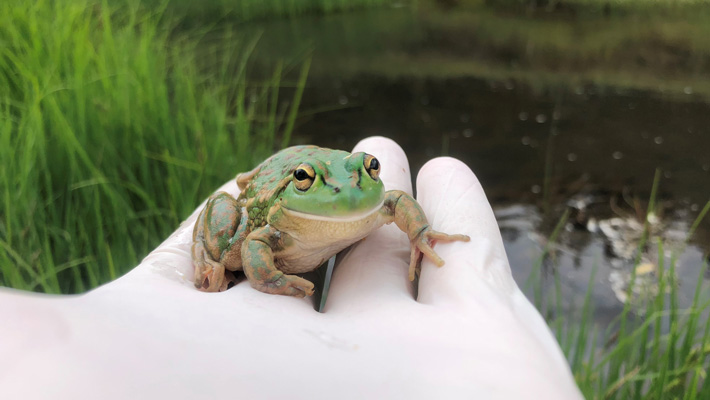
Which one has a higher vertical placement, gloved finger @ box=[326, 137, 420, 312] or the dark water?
gloved finger @ box=[326, 137, 420, 312]

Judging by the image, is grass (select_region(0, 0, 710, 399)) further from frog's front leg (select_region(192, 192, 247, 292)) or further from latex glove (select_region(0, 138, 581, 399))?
latex glove (select_region(0, 138, 581, 399))

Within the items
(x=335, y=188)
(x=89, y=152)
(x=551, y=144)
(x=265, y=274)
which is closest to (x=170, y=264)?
(x=265, y=274)

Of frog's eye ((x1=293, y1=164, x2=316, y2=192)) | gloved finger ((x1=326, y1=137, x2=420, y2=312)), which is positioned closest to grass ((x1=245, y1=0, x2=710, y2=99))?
gloved finger ((x1=326, y1=137, x2=420, y2=312))

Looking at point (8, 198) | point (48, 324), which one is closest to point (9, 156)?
point (8, 198)

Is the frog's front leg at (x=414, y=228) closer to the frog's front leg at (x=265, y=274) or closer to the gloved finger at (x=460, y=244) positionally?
the gloved finger at (x=460, y=244)

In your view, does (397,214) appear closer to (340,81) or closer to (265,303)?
(265,303)

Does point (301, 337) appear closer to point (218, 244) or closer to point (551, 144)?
point (218, 244)
